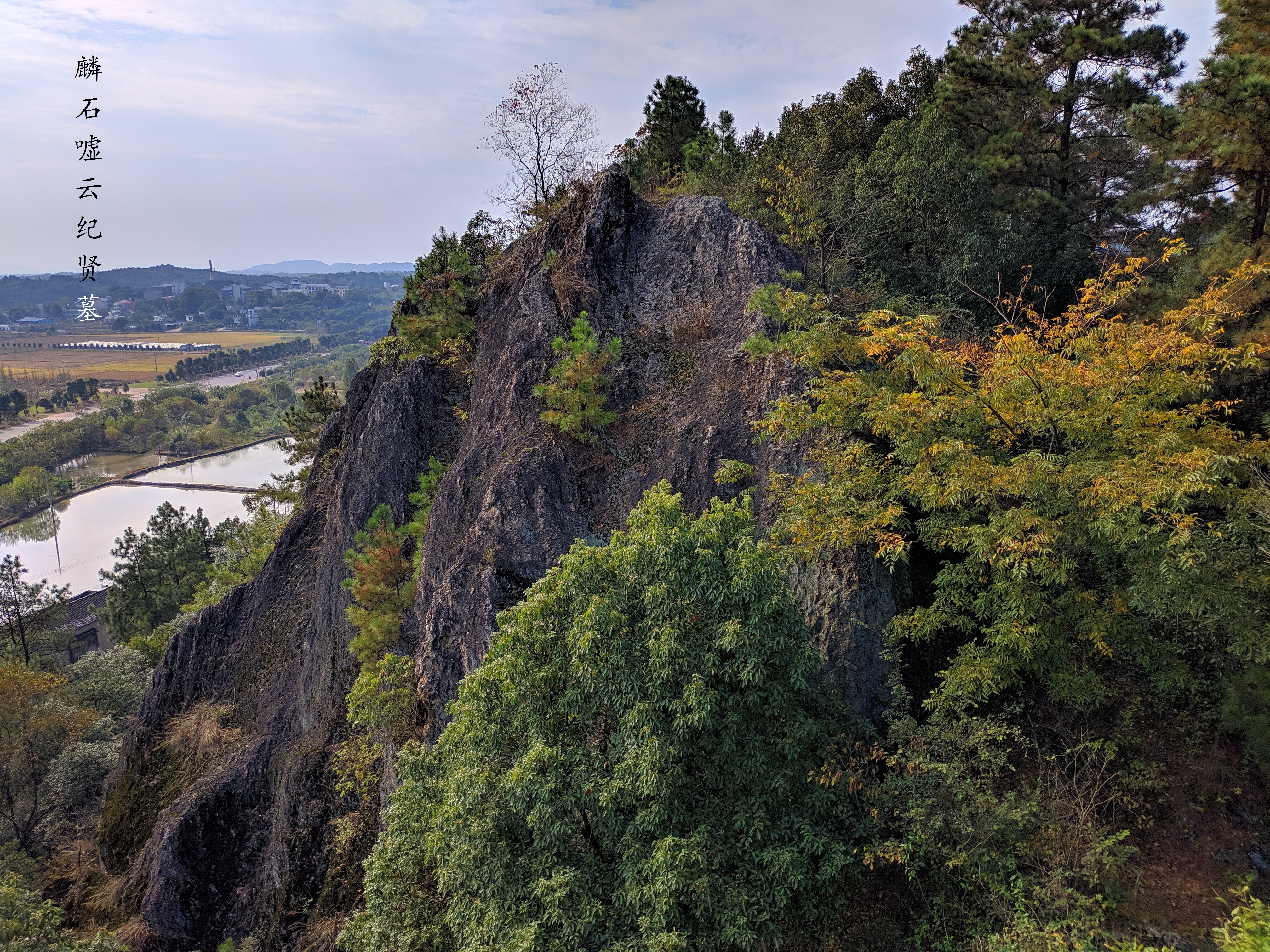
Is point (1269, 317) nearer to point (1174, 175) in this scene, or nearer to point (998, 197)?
point (1174, 175)

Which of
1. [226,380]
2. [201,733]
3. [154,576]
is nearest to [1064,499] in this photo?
[201,733]

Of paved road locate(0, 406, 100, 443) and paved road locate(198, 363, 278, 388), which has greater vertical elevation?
paved road locate(198, 363, 278, 388)

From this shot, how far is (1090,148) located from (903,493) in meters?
20.5

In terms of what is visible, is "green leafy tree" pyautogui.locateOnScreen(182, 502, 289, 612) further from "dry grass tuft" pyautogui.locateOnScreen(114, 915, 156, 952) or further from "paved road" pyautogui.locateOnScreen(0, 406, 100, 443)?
"paved road" pyautogui.locateOnScreen(0, 406, 100, 443)

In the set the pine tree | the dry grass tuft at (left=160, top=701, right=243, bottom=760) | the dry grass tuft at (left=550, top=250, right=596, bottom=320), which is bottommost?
the dry grass tuft at (left=160, top=701, right=243, bottom=760)

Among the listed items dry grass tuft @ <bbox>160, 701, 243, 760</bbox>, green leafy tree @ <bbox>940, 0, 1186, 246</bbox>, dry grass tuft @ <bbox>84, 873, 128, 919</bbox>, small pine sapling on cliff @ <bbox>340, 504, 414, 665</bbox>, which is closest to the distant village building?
dry grass tuft @ <bbox>84, 873, 128, 919</bbox>

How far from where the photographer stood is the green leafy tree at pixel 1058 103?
2066cm

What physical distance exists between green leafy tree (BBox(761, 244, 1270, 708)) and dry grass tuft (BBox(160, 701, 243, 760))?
22.9 metres

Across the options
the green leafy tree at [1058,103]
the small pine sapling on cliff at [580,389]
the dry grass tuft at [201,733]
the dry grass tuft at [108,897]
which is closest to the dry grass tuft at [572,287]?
the small pine sapling on cliff at [580,389]

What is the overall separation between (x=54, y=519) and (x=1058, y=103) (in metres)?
114

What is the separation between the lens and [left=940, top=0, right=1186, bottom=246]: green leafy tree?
20656 millimetres

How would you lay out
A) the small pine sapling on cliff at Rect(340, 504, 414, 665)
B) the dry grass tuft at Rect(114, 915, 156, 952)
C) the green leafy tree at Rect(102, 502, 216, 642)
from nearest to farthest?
1. the small pine sapling on cliff at Rect(340, 504, 414, 665)
2. the dry grass tuft at Rect(114, 915, 156, 952)
3. the green leafy tree at Rect(102, 502, 216, 642)

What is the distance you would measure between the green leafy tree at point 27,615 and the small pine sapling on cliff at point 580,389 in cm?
4118

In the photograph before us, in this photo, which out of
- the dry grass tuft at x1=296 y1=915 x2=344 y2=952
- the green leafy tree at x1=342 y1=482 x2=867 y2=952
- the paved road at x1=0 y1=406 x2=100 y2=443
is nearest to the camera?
the green leafy tree at x1=342 y1=482 x2=867 y2=952
